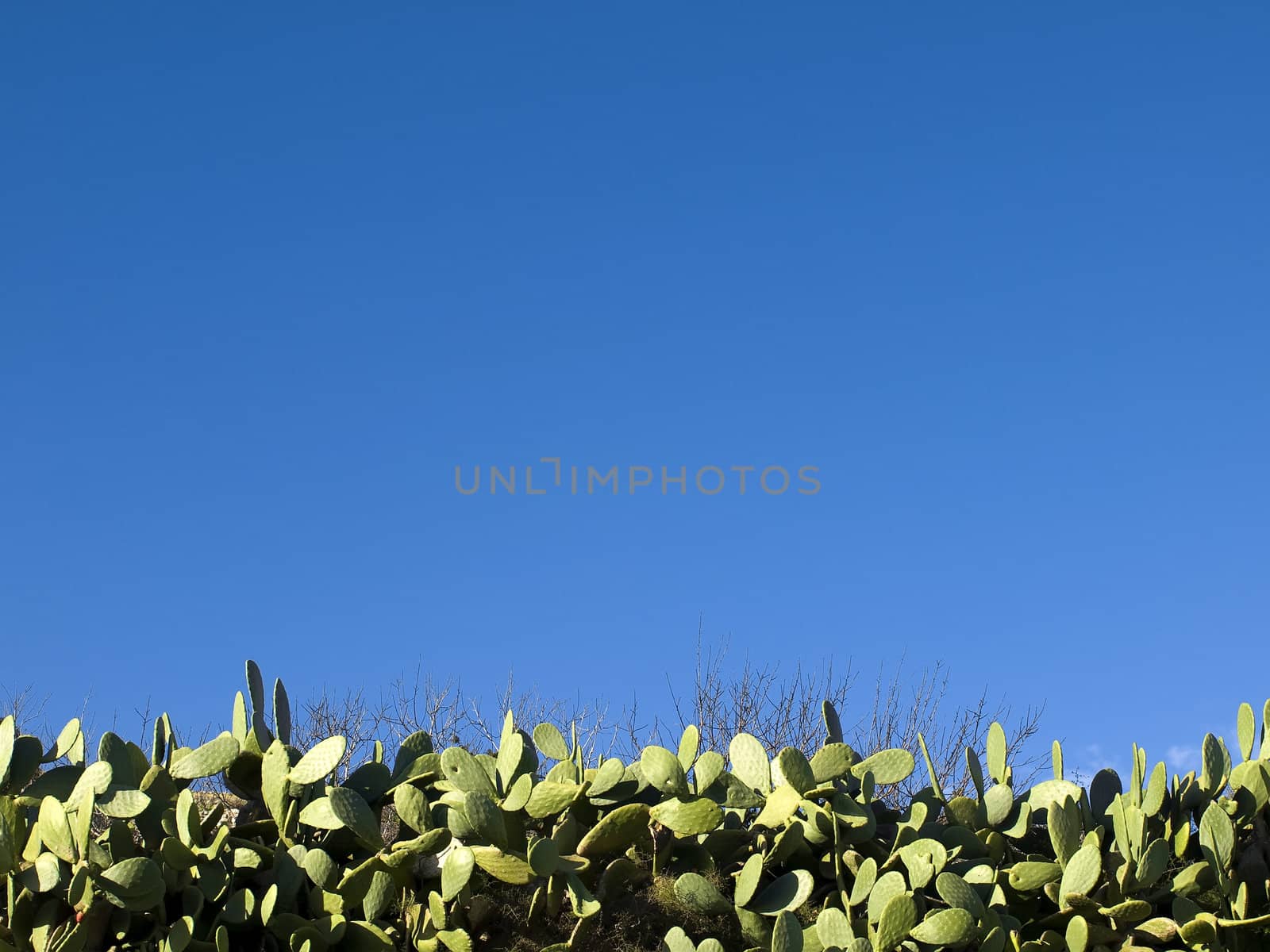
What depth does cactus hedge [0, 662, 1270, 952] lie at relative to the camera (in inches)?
123

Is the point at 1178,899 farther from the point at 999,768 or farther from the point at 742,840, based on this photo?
the point at 742,840

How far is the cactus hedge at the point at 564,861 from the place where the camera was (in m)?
3.12

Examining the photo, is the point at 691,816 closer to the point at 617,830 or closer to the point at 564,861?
the point at 617,830

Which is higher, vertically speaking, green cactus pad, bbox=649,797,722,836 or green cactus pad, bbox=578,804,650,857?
green cactus pad, bbox=649,797,722,836

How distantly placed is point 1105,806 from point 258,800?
2.68 m

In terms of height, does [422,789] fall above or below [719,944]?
above

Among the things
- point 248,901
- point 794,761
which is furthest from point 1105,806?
point 248,901

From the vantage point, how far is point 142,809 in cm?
316

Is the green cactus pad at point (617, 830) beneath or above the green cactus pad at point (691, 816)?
beneath

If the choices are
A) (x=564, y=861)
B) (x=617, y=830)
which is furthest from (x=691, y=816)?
(x=564, y=861)

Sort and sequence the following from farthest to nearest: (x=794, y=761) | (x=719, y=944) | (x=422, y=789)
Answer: (x=422, y=789), (x=794, y=761), (x=719, y=944)

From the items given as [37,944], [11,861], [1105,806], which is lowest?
[37,944]

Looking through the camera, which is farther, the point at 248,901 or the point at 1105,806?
the point at 1105,806

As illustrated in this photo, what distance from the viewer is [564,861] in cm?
312
